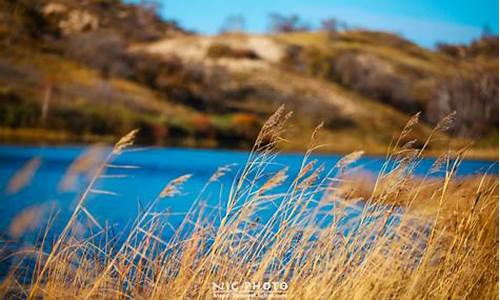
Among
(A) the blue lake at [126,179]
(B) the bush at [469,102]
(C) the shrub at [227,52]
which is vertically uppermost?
(C) the shrub at [227,52]

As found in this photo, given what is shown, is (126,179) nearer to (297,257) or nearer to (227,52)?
(227,52)

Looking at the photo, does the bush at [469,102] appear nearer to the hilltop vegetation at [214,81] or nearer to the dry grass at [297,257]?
the hilltop vegetation at [214,81]

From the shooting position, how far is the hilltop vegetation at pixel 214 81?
12.9 ft

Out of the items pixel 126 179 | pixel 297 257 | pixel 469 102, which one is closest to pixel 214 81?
pixel 126 179

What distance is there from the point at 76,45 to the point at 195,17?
36.6 inches

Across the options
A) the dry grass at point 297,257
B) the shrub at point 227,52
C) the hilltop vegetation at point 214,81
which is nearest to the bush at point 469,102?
the hilltop vegetation at point 214,81

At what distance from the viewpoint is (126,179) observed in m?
3.89

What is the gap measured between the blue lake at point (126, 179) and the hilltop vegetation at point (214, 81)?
136 mm

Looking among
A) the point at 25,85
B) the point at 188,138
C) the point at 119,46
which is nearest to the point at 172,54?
the point at 119,46

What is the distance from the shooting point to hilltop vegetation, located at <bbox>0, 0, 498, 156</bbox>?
393 centimetres

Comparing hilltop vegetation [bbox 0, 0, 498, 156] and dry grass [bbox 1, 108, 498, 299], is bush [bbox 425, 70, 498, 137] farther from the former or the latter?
dry grass [bbox 1, 108, 498, 299]

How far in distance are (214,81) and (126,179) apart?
1.17m

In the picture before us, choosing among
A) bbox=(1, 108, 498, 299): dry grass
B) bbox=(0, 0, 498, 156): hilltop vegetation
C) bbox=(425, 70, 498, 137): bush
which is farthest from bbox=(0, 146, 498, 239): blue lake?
bbox=(1, 108, 498, 299): dry grass

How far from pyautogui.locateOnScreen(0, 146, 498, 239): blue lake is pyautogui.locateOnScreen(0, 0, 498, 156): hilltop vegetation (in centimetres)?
14
